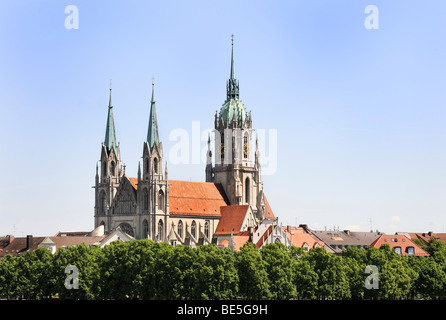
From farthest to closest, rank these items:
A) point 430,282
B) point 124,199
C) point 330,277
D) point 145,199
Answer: point 124,199, point 145,199, point 430,282, point 330,277

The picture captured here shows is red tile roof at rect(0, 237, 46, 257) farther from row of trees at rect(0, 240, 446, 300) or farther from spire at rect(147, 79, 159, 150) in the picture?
row of trees at rect(0, 240, 446, 300)

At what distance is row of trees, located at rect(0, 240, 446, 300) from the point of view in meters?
130

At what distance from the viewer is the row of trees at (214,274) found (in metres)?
130

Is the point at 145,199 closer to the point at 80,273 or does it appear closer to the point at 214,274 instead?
the point at 80,273

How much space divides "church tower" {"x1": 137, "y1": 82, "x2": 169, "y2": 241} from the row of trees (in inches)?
1676

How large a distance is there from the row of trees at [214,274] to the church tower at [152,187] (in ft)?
140

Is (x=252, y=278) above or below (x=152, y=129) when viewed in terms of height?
below

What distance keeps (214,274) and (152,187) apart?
64.6m

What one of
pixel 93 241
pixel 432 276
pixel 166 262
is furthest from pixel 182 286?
pixel 93 241

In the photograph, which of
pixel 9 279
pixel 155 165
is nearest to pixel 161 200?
pixel 155 165

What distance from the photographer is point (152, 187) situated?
19238cm

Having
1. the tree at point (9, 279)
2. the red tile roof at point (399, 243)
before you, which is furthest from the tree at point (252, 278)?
the red tile roof at point (399, 243)

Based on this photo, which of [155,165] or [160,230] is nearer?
[155,165]
